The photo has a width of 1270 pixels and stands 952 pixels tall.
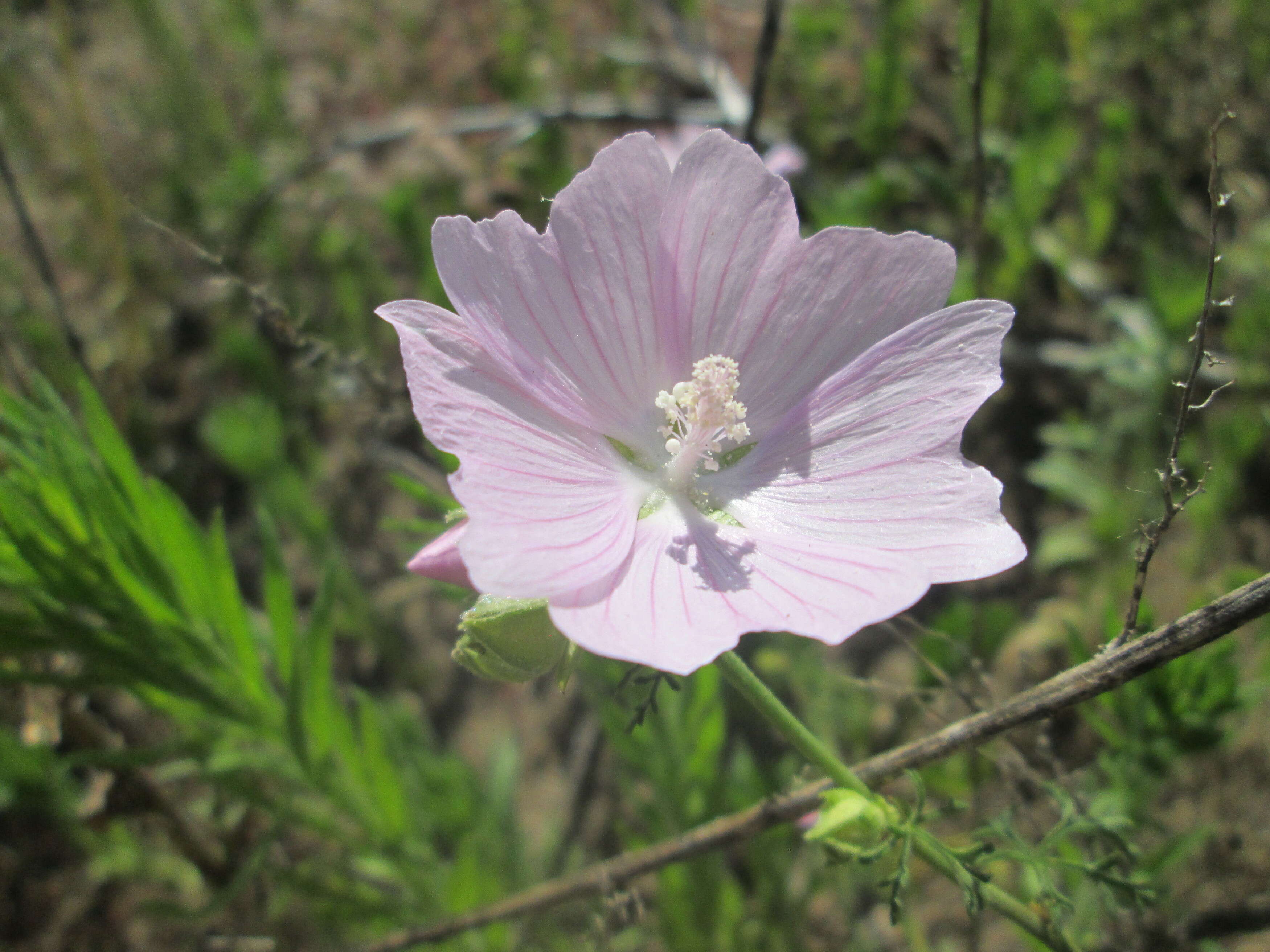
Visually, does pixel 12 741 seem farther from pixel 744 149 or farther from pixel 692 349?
pixel 744 149

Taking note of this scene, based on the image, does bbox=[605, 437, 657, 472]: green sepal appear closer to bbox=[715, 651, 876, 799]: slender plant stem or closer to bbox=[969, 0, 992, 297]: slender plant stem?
bbox=[715, 651, 876, 799]: slender plant stem

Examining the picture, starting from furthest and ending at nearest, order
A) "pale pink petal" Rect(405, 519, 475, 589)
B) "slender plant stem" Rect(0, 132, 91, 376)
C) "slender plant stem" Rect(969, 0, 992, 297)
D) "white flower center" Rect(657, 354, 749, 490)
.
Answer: "slender plant stem" Rect(0, 132, 91, 376) < "slender plant stem" Rect(969, 0, 992, 297) < "white flower center" Rect(657, 354, 749, 490) < "pale pink petal" Rect(405, 519, 475, 589)

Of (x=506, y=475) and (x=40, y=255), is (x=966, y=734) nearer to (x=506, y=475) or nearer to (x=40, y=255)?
(x=506, y=475)

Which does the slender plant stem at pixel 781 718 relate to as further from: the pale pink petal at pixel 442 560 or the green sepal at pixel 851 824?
the pale pink petal at pixel 442 560

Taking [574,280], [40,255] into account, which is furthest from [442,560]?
[40,255]

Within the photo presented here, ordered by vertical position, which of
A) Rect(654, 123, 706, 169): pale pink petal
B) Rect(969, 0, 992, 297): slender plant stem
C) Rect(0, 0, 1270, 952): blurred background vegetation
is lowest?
Rect(0, 0, 1270, 952): blurred background vegetation

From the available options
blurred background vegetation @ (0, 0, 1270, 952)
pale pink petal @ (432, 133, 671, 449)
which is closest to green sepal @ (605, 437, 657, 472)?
pale pink petal @ (432, 133, 671, 449)

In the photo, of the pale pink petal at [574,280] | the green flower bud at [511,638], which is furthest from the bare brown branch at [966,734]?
the pale pink petal at [574,280]
